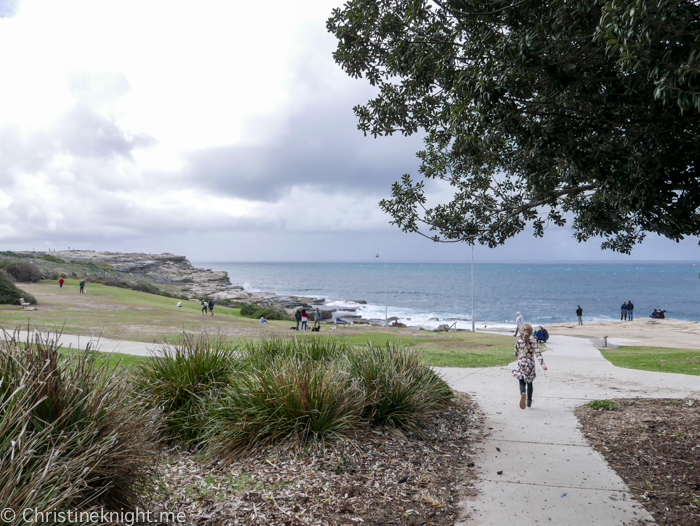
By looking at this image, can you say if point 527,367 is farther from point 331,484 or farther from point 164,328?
point 164,328

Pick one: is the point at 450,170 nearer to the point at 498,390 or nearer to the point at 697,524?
the point at 498,390

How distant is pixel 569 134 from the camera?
4824mm

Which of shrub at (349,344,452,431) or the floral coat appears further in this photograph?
the floral coat

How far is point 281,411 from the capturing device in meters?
5.04

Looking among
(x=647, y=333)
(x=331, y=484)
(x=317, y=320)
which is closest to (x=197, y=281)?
(x=317, y=320)

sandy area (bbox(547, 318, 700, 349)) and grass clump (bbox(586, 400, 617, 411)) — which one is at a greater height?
grass clump (bbox(586, 400, 617, 411))

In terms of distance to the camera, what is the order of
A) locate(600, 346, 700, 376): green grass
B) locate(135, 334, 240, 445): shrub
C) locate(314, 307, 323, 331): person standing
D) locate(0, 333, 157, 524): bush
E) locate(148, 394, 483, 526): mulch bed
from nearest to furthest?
locate(0, 333, 157, 524): bush
locate(148, 394, 483, 526): mulch bed
locate(135, 334, 240, 445): shrub
locate(600, 346, 700, 376): green grass
locate(314, 307, 323, 331): person standing

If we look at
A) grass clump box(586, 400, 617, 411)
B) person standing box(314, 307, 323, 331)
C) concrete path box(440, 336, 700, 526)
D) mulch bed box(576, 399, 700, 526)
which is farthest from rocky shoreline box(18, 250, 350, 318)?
mulch bed box(576, 399, 700, 526)

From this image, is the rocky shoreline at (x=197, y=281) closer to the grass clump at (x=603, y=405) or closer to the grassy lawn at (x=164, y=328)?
the grassy lawn at (x=164, y=328)

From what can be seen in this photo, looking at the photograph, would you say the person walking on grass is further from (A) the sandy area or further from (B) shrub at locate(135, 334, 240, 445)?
(A) the sandy area

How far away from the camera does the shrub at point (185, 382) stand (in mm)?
5449

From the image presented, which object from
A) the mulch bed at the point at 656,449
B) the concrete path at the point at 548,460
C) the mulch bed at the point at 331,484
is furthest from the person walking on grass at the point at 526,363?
the mulch bed at the point at 331,484

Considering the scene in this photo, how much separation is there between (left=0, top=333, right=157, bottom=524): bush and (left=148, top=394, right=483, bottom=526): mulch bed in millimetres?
573

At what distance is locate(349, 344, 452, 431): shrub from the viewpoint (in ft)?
18.6
